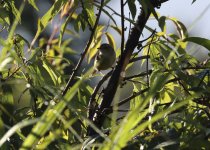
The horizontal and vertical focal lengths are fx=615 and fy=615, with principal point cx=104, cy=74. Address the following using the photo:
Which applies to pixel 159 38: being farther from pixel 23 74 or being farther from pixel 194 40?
pixel 23 74

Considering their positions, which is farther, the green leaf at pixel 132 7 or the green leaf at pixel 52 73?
the green leaf at pixel 52 73

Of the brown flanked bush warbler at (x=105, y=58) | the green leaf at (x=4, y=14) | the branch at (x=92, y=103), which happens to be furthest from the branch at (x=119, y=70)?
the brown flanked bush warbler at (x=105, y=58)

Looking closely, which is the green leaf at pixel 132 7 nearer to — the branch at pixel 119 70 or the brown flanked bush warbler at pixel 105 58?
the branch at pixel 119 70

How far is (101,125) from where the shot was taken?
5.81 ft

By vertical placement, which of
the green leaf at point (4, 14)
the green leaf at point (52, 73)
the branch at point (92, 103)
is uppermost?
the green leaf at point (4, 14)

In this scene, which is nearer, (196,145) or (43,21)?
(196,145)

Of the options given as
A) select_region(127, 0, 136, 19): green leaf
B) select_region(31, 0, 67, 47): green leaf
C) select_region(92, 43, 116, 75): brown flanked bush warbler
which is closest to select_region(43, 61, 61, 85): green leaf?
select_region(31, 0, 67, 47): green leaf

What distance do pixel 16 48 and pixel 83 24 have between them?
0.24 meters

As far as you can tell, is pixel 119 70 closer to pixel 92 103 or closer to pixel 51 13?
pixel 92 103

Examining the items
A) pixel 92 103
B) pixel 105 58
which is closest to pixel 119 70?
pixel 92 103

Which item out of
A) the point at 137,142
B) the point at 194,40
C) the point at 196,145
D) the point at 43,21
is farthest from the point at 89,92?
the point at 196,145

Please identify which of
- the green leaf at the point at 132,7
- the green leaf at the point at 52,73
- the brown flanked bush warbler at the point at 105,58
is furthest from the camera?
the brown flanked bush warbler at the point at 105,58

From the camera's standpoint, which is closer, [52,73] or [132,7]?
[132,7]

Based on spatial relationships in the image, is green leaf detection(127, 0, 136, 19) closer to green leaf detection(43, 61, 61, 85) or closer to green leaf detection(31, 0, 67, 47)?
green leaf detection(31, 0, 67, 47)
